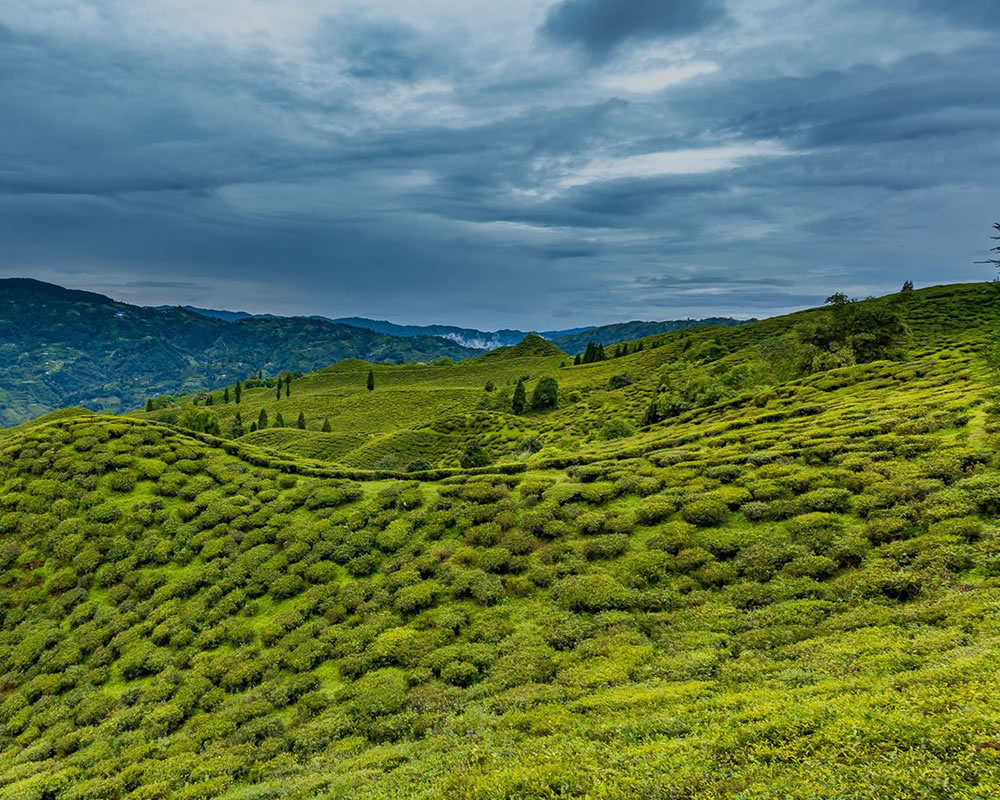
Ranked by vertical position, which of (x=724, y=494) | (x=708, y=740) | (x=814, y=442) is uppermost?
(x=814, y=442)

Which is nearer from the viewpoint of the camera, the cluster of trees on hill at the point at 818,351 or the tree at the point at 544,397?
the cluster of trees on hill at the point at 818,351

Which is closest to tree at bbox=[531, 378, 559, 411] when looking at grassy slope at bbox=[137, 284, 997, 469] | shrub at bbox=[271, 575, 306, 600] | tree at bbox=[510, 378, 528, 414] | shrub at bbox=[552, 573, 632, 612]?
tree at bbox=[510, 378, 528, 414]

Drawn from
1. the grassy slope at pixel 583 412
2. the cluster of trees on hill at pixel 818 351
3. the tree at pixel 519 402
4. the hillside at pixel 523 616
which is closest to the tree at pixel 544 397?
the tree at pixel 519 402

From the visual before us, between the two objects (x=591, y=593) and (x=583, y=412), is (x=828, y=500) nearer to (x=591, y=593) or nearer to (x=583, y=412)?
(x=591, y=593)

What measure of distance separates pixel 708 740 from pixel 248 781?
1663 cm

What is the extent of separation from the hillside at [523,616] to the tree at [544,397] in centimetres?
10126

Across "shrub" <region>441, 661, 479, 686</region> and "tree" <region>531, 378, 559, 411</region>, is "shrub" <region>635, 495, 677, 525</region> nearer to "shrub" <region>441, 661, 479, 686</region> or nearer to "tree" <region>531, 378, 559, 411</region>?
"shrub" <region>441, 661, 479, 686</region>

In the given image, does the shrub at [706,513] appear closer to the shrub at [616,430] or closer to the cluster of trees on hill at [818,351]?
the shrub at [616,430]

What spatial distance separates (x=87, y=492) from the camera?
40469 millimetres

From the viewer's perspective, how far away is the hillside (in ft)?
39.6

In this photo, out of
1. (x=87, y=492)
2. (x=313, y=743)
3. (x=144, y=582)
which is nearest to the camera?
(x=313, y=743)

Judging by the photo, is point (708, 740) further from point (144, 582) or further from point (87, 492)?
point (87, 492)

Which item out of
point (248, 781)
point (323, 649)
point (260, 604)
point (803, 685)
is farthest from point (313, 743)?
point (803, 685)

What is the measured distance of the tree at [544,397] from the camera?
147750 mm
